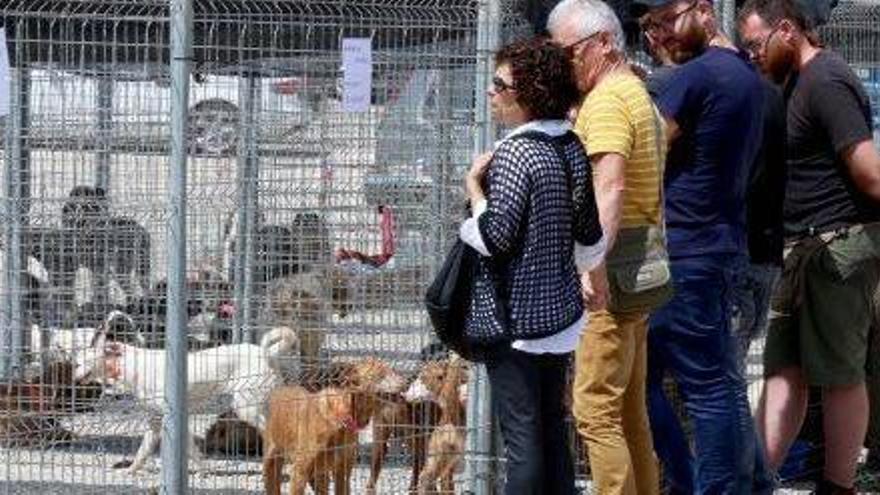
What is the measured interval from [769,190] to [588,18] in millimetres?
1001

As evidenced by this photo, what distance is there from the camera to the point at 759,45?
21.7ft

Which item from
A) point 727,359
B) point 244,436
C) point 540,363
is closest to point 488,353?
point 540,363

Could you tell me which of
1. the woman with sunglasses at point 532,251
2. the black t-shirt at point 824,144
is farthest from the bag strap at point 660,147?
the black t-shirt at point 824,144

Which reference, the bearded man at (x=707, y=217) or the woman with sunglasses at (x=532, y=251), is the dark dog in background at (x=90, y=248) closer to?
the woman with sunglasses at (x=532, y=251)

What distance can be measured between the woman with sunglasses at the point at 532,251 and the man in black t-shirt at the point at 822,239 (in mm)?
1357

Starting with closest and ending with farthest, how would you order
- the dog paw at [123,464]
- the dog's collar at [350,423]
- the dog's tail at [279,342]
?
the dog's tail at [279,342] → the dog's collar at [350,423] → the dog paw at [123,464]

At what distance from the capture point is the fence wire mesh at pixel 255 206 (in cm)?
655

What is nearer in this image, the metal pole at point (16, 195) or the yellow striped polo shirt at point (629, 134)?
the yellow striped polo shirt at point (629, 134)

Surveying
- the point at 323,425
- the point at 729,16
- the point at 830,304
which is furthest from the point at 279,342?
the point at 729,16

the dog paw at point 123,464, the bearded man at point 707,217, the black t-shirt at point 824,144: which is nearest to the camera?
the bearded man at point 707,217

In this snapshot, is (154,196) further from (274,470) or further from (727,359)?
(727,359)

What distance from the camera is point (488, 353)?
5324mm

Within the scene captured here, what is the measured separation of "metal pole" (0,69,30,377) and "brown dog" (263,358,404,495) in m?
1.06

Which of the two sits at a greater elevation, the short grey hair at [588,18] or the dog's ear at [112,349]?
the short grey hair at [588,18]
